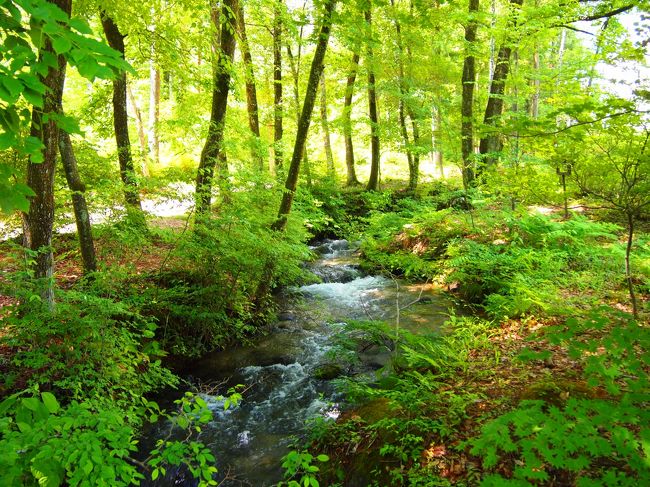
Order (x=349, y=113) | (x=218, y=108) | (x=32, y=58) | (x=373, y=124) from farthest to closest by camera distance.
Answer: (x=349, y=113), (x=373, y=124), (x=218, y=108), (x=32, y=58)

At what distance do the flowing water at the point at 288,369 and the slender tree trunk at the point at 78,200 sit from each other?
2444 mm

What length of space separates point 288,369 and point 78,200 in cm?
422

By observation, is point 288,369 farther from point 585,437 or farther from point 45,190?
point 585,437

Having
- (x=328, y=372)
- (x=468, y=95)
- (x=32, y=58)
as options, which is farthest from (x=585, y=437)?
(x=468, y=95)

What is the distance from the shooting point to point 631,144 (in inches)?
177

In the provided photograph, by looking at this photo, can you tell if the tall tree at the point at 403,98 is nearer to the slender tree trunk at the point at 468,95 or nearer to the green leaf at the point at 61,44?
the slender tree trunk at the point at 468,95

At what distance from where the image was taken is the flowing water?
471cm

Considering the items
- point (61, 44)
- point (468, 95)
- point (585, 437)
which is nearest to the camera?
point (61, 44)

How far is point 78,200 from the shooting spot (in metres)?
5.70

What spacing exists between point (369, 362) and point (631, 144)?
4.68 meters

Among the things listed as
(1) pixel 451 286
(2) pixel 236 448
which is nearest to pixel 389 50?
(1) pixel 451 286

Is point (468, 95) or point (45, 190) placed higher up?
point (468, 95)

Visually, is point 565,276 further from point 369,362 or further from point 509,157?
point 369,362

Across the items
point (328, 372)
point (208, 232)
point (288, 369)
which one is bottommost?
point (288, 369)
